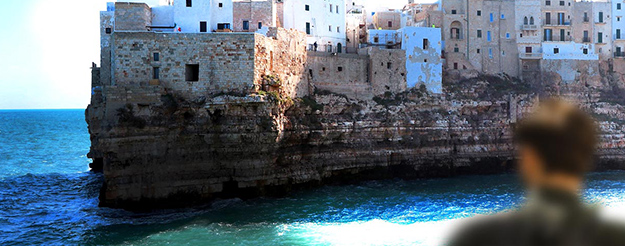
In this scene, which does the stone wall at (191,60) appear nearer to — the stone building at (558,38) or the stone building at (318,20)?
the stone building at (318,20)

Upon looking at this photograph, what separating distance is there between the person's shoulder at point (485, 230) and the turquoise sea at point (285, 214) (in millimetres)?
16241

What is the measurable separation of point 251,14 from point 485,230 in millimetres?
35257

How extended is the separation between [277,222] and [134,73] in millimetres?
11945

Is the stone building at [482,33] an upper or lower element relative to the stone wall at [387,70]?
upper

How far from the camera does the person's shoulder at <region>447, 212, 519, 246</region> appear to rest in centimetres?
262

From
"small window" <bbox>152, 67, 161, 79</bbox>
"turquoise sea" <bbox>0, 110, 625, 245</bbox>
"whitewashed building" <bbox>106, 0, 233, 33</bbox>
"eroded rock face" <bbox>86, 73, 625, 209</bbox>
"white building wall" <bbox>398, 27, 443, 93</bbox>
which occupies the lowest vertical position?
"turquoise sea" <bbox>0, 110, 625, 245</bbox>

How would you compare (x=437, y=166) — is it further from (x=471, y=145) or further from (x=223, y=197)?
(x=223, y=197)

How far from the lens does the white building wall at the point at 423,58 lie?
40781 mm

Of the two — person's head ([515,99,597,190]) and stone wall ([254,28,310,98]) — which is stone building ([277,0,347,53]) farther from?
person's head ([515,99,597,190])

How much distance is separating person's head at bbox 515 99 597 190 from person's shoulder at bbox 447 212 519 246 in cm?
25

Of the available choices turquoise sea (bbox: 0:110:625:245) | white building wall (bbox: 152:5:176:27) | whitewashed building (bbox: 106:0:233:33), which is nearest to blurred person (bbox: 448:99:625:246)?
turquoise sea (bbox: 0:110:625:245)

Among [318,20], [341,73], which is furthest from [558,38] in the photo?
[318,20]

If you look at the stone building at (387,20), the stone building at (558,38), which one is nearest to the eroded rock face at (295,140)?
the stone building at (558,38)

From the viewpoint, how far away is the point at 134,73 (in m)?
28.5
